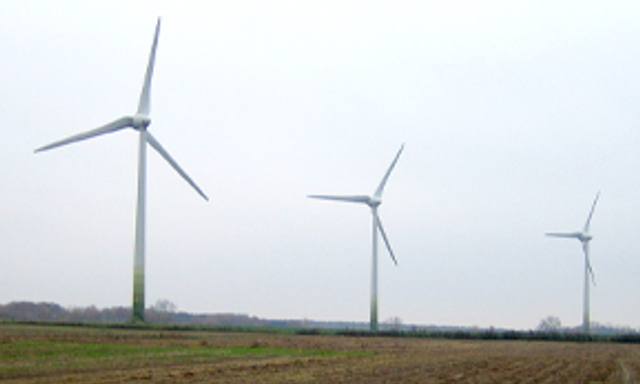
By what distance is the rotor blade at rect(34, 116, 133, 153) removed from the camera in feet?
255

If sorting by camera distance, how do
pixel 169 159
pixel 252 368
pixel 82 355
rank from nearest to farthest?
pixel 252 368
pixel 82 355
pixel 169 159

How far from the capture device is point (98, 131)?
8369cm

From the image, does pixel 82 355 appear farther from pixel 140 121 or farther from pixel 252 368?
pixel 140 121

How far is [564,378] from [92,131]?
61.4 meters

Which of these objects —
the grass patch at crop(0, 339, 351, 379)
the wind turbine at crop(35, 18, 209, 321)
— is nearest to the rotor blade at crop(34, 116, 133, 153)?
the wind turbine at crop(35, 18, 209, 321)

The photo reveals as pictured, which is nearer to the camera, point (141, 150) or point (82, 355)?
point (82, 355)

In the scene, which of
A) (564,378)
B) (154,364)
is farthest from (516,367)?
(154,364)

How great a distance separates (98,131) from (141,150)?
4.67 metres

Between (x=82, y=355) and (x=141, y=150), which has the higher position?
(x=141, y=150)

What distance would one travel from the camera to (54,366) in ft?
103

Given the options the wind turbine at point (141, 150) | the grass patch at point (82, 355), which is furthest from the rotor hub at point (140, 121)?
the grass patch at point (82, 355)

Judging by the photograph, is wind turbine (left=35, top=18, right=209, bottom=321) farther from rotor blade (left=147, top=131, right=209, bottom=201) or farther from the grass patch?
the grass patch

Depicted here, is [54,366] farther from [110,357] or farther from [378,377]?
[378,377]

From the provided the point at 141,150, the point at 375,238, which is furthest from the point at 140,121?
the point at 375,238
